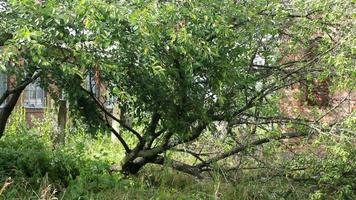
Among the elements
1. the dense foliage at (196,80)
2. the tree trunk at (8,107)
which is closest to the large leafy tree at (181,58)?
the dense foliage at (196,80)

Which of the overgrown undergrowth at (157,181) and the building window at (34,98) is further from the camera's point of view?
the building window at (34,98)

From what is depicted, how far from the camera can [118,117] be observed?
21.0ft

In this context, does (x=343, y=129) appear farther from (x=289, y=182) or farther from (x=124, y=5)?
(x=124, y=5)

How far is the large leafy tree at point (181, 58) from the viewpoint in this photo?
4.08 metres

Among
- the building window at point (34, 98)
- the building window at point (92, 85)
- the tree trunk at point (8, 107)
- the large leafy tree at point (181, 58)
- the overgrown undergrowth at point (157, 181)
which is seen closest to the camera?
the large leafy tree at point (181, 58)

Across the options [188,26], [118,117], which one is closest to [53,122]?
[118,117]

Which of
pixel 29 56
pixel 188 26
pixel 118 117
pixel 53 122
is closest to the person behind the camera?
pixel 29 56

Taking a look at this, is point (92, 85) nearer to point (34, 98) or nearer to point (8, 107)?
point (8, 107)

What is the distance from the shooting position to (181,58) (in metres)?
4.59

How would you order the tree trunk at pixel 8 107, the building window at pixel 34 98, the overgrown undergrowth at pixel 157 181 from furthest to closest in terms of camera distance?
the building window at pixel 34 98 → the tree trunk at pixel 8 107 → the overgrown undergrowth at pixel 157 181

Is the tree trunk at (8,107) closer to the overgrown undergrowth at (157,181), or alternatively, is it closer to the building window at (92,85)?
the overgrown undergrowth at (157,181)

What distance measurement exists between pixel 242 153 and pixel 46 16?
3044mm

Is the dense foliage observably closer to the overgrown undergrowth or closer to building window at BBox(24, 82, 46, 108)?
the overgrown undergrowth

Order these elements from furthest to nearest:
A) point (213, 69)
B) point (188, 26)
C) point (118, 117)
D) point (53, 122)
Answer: point (53, 122)
point (118, 117)
point (213, 69)
point (188, 26)
